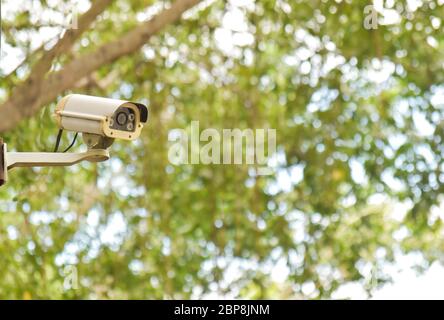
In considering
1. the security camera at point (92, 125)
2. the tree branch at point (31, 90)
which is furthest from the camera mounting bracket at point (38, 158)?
the tree branch at point (31, 90)

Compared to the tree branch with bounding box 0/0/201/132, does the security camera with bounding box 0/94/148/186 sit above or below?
below

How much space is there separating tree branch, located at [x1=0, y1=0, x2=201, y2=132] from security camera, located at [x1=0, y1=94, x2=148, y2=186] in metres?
1.47

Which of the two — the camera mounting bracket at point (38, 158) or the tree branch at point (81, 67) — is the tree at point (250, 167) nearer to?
the tree branch at point (81, 67)

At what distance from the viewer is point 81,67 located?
4148mm

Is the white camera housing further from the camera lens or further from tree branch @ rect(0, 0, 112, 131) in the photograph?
tree branch @ rect(0, 0, 112, 131)

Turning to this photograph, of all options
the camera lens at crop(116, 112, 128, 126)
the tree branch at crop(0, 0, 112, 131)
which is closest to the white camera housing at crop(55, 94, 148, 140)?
the camera lens at crop(116, 112, 128, 126)

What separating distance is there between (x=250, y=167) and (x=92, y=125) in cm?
313

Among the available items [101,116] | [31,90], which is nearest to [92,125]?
[101,116]

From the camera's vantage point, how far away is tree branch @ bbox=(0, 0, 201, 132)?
12.9 feet

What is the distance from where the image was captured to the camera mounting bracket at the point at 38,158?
237 centimetres

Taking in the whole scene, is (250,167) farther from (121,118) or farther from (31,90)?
(121,118)

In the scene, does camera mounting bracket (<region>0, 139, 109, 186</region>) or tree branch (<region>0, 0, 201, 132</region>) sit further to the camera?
tree branch (<region>0, 0, 201, 132</region>)

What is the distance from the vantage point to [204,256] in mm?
5699

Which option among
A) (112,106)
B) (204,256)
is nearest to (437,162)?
(204,256)
